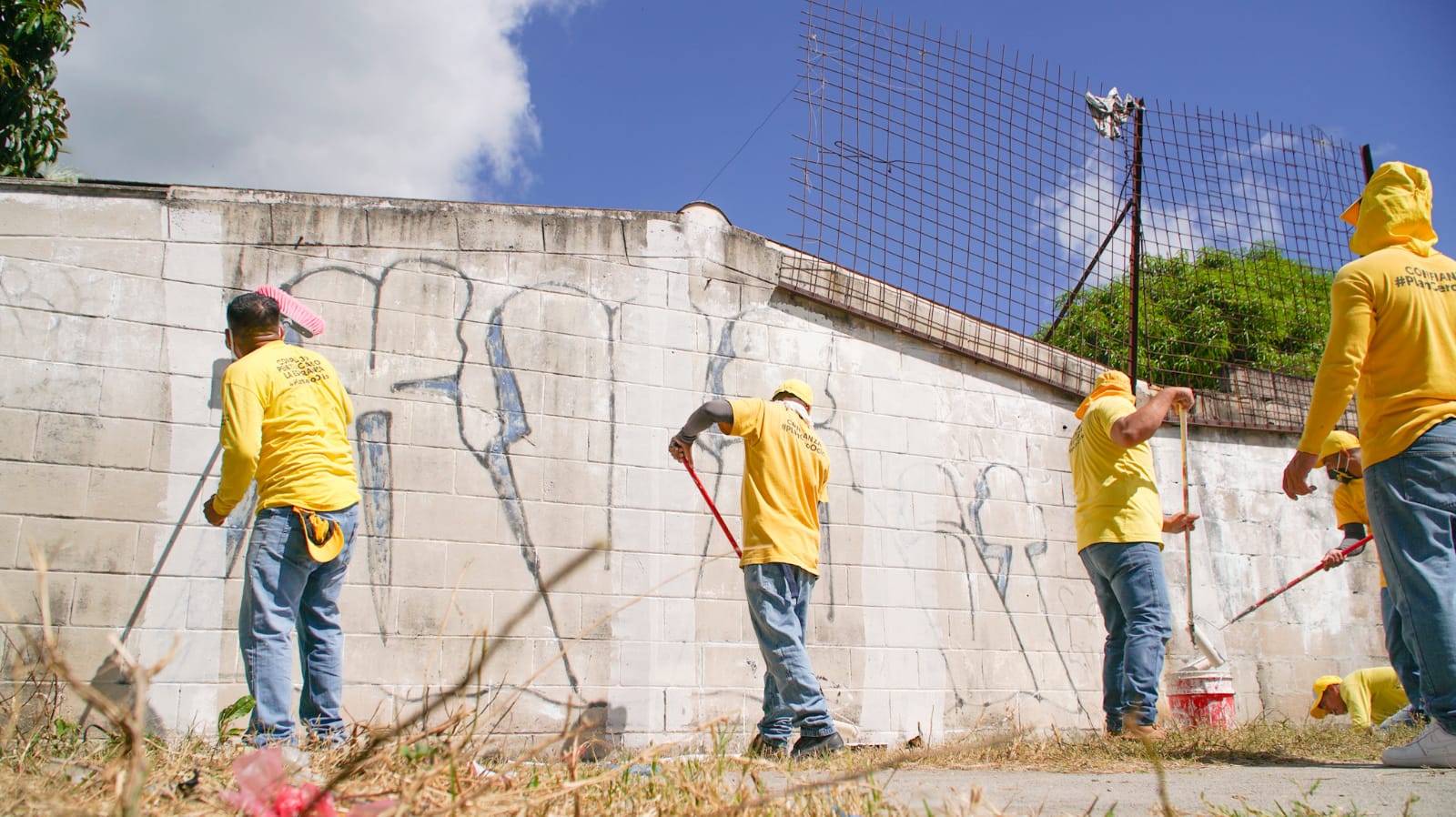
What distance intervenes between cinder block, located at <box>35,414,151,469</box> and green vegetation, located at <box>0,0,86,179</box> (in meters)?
3.41

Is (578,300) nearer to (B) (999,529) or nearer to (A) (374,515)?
(A) (374,515)

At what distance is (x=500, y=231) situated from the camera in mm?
4762

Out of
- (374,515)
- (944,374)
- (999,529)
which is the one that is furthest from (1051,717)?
(374,515)

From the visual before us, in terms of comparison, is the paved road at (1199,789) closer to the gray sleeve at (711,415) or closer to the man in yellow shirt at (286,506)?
the gray sleeve at (711,415)

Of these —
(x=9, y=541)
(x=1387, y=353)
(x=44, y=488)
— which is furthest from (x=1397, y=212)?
(x=9, y=541)

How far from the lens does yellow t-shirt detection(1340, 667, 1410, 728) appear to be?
482 cm

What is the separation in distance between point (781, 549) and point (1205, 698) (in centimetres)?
223

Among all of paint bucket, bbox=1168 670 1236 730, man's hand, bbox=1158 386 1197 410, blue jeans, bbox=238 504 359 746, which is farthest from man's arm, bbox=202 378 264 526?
paint bucket, bbox=1168 670 1236 730

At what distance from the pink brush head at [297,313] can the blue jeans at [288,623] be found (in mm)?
1066

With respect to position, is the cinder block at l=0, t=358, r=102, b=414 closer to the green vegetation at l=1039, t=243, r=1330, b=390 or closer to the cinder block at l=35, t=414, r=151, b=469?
the cinder block at l=35, t=414, r=151, b=469

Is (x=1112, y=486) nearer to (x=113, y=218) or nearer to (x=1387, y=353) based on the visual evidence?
(x=1387, y=353)

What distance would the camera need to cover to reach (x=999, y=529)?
17.4ft

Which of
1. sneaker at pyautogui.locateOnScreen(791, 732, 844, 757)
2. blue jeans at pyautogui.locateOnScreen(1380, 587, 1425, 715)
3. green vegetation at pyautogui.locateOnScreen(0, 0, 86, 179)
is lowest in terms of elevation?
sneaker at pyautogui.locateOnScreen(791, 732, 844, 757)

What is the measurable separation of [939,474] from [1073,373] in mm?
1180
